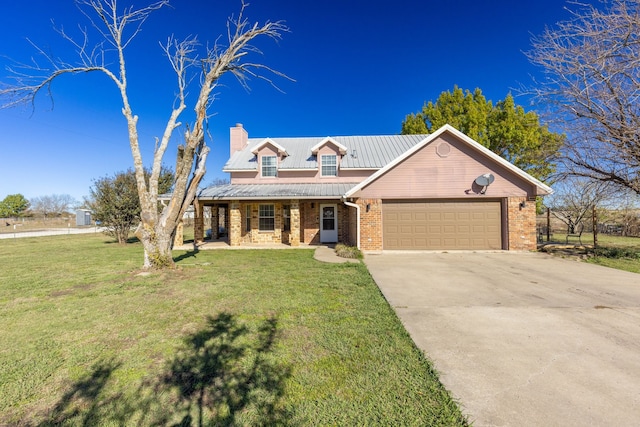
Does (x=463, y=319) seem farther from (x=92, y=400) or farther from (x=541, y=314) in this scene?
(x=92, y=400)

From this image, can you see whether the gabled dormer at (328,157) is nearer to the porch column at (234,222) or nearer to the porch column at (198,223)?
the porch column at (234,222)

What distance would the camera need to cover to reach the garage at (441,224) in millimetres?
12094

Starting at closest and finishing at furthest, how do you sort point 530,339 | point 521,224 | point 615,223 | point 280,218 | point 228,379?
point 228,379 < point 530,339 < point 521,224 < point 280,218 < point 615,223

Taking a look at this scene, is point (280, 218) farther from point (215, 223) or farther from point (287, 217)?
point (215, 223)

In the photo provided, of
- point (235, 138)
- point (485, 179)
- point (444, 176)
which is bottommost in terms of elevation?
point (485, 179)

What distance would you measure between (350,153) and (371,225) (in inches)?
264

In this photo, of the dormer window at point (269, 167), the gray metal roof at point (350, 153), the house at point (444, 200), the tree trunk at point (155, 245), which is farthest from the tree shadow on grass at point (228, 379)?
the dormer window at point (269, 167)

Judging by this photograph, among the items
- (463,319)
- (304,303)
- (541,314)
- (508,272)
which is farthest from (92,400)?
(508,272)

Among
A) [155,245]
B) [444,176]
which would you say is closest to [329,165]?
[444,176]

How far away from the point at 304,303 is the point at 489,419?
3.39 metres

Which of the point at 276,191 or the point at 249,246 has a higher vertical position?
the point at 276,191

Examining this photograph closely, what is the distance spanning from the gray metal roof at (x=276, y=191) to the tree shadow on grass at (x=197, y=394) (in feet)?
34.2

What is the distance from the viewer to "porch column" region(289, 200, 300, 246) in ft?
46.9

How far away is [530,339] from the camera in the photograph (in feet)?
12.4
